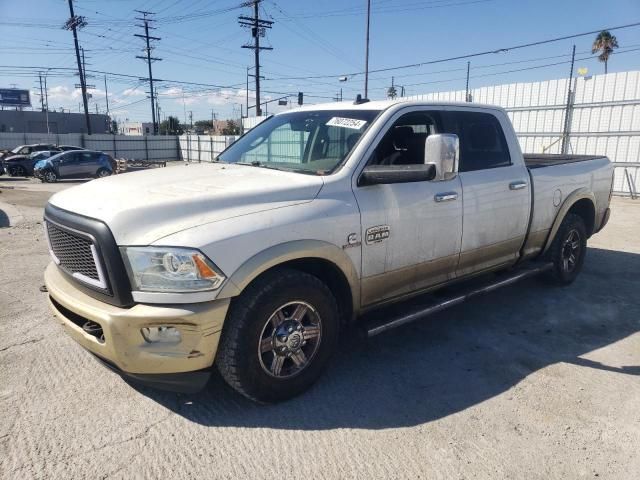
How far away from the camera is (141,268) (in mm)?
2512

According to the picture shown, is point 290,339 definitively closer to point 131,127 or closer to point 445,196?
point 445,196

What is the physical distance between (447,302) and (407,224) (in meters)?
0.83

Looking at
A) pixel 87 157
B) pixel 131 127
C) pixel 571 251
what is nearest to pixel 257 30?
pixel 87 157

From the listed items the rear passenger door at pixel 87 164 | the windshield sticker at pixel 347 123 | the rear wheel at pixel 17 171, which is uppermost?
the windshield sticker at pixel 347 123

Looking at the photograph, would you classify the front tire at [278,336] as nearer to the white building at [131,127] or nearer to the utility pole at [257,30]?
the utility pole at [257,30]

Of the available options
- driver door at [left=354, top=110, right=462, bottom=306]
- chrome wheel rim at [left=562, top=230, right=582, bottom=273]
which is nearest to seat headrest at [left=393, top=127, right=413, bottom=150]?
driver door at [left=354, top=110, right=462, bottom=306]

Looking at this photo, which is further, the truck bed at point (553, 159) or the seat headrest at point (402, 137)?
the truck bed at point (553, 159)

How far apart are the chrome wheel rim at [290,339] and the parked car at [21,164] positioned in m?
26.9

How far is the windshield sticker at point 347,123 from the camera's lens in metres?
3.54

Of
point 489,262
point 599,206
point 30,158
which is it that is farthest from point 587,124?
point 30,158

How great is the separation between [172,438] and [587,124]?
54.9ft

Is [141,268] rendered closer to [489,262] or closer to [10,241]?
[489,262]

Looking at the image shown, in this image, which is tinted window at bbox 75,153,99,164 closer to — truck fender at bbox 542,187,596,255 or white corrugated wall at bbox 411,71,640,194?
white corrugated wall at bbox 411,71,640,194

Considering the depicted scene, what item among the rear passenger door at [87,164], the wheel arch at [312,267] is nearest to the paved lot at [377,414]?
the wheel arch at [312,267]
